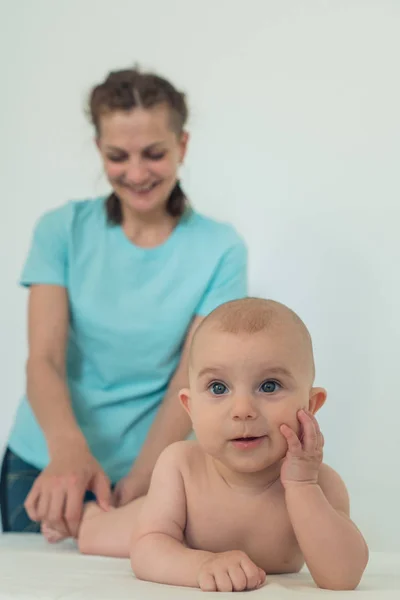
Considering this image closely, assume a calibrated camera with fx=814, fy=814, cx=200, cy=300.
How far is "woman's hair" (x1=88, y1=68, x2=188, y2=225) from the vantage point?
165 centimetres

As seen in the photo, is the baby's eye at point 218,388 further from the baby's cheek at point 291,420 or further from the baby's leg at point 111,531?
the baby's leg at point 111,531

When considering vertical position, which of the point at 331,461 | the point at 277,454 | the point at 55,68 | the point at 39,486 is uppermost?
the point at 55,68

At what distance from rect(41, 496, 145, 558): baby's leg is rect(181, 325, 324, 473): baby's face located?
0.34 m

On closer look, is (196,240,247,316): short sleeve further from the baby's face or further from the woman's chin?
the baby's face

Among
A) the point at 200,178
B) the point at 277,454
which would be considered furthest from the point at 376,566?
the point at 200,178

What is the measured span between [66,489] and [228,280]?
21.0 inches

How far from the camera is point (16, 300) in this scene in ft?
7.14

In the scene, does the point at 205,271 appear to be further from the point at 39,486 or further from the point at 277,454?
the point at 277,454

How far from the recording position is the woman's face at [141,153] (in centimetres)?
162

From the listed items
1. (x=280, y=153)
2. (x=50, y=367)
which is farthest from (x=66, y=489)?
(x=280, y=153)

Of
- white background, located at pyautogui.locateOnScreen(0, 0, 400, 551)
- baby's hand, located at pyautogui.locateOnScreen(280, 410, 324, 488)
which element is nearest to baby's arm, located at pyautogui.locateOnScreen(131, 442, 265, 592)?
baby's hand, located at pyautogui.locateOnScreen(280, 410, 324, 488)

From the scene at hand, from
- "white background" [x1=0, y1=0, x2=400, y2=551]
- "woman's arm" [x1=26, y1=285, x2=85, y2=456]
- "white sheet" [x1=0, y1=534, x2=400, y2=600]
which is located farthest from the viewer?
"white background" [x1=0, y1=0, x2=400, y2=551]

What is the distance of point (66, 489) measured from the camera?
1.38 meters

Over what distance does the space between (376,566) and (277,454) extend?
14.8 inches
